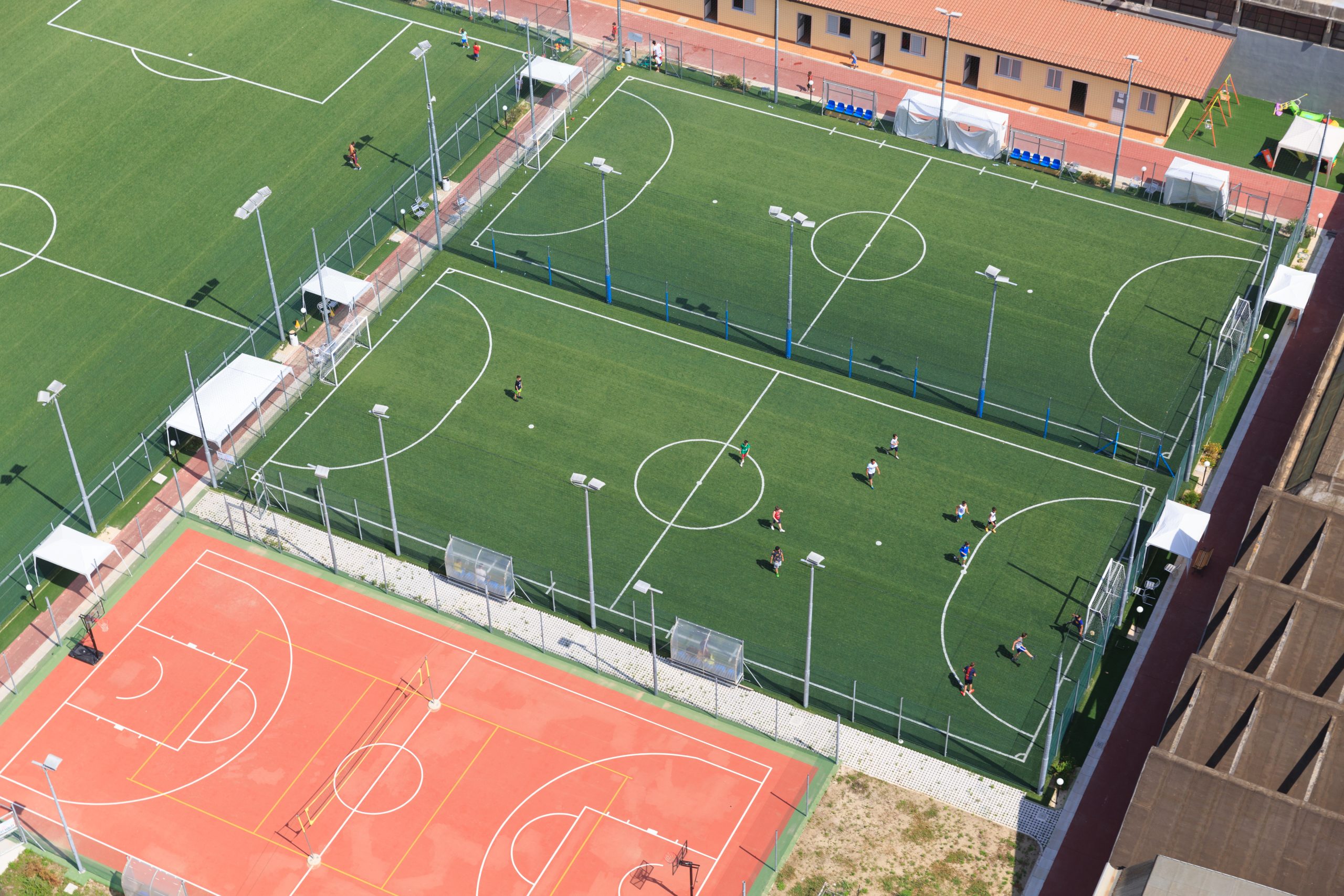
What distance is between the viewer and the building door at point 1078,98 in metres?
114

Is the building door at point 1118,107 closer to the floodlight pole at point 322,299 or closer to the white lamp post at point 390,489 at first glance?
the floodlight pole at point 322,299

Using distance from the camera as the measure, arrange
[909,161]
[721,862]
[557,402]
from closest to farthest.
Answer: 1. [721,862]
2. [557,402]
3. [909,161]

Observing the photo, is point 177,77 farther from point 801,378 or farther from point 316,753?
point 316,753

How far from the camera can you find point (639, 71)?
387ft

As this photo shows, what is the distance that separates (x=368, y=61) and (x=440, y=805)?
5728 centimetres

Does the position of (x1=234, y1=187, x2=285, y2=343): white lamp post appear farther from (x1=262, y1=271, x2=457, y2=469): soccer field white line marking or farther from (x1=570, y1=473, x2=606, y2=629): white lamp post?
(x1=570, y1=473, x2=606, y2=629): white lamp post

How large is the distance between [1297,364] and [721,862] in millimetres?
44108

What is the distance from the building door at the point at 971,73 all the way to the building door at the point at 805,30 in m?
10.5

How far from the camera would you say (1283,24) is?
371ft

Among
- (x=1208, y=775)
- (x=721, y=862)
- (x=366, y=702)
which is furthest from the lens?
(x=366, y=702)

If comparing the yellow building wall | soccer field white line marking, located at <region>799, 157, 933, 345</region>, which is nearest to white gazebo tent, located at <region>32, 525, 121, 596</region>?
soccer field white line marking, located at <region>799, 157, 933, 345</region>

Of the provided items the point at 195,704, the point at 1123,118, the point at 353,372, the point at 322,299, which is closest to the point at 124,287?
the point at 322,299

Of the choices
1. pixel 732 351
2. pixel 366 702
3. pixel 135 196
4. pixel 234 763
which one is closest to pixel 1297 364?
pixel 732 351

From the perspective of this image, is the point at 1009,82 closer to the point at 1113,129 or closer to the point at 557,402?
the point at 1113,129
